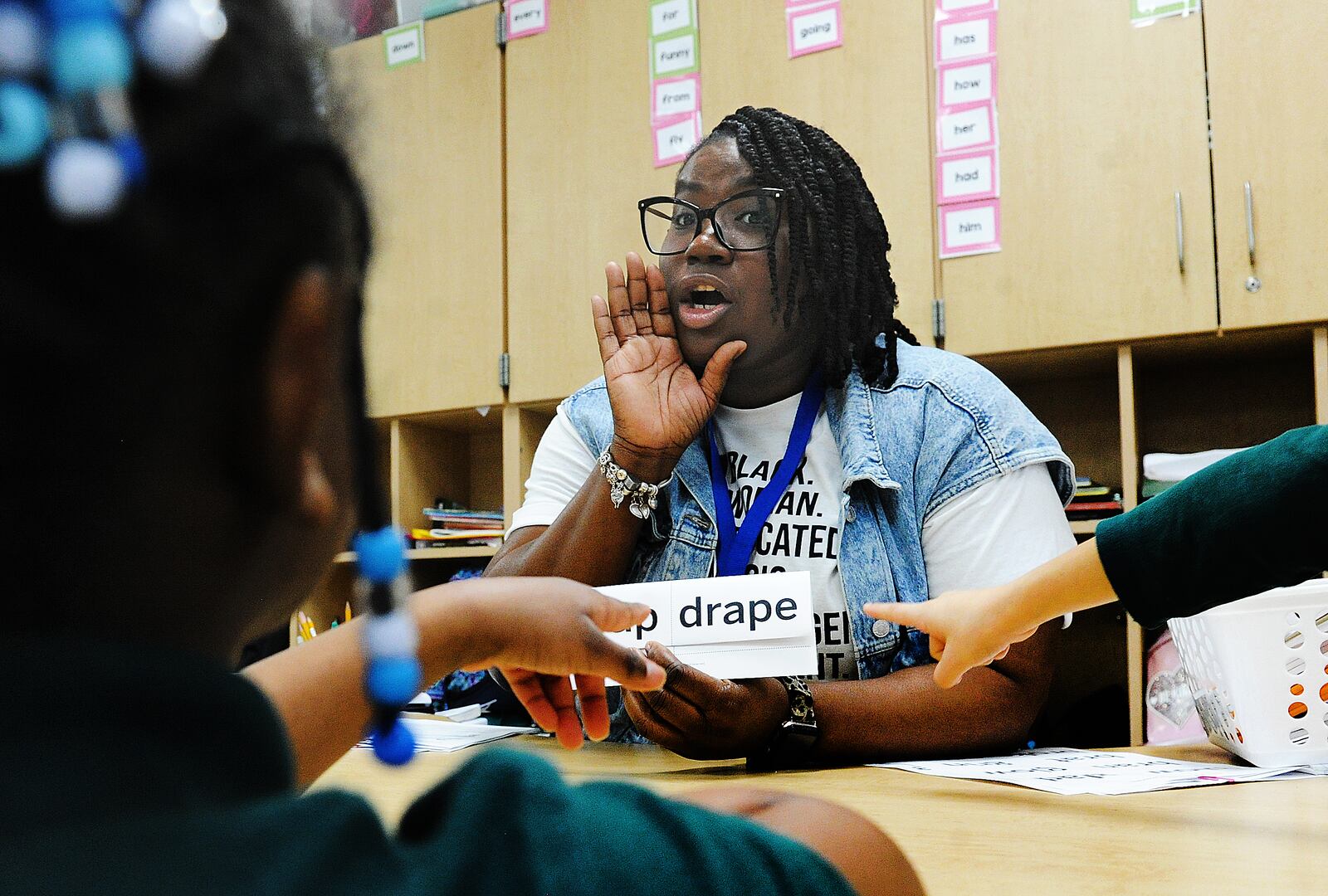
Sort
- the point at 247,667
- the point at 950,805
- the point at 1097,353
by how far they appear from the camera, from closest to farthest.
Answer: the point at 247,667 → the point at 950,805 → the point at 1097,353

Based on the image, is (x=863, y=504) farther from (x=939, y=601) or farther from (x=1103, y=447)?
(x=1103, y=447)

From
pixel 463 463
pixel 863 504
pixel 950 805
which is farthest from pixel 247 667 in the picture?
pixel 463 463

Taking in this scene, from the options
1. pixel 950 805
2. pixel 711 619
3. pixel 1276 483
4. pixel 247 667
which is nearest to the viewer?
pixel 247 667

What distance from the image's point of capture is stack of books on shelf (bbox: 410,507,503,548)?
2.57m

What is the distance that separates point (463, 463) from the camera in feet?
9.63

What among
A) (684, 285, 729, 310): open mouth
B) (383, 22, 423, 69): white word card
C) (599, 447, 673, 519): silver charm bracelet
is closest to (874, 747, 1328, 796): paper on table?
(599, 447, 673, 519): silver charm bracelet

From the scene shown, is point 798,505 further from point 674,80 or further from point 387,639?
point 674,80

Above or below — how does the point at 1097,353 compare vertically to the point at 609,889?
above

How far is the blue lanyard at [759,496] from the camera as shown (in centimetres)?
141

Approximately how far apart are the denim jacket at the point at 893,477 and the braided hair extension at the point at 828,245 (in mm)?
61

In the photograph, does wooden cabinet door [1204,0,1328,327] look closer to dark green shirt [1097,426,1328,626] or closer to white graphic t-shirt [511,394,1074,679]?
white graphic t-shirt [511,394,1074,679]

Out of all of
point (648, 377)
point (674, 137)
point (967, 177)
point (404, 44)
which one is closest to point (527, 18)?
point (404, 44)

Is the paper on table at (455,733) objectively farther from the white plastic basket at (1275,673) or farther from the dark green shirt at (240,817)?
the dark green shirt at (240,817)

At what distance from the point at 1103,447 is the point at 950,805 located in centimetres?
166
